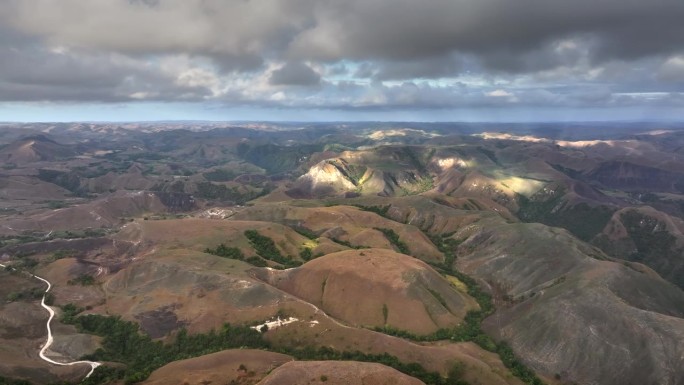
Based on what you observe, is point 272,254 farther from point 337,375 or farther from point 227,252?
point 337,375

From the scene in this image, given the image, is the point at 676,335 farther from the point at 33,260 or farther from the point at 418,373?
the point at 33,260

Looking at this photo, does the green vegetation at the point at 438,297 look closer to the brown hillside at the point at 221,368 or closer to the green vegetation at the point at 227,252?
the brown hillside at the point at 221,368

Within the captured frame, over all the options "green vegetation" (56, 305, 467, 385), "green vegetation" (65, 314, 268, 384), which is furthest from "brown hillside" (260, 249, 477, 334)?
"green vegetation" (65, 314, 268, 384)

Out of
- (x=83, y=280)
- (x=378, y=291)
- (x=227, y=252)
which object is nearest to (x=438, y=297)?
(x=378, y=291)

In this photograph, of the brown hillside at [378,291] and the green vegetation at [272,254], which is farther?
the green vegetation at [272,254]

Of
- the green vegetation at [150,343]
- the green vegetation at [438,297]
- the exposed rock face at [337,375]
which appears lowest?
the green vegetation at [150,343]

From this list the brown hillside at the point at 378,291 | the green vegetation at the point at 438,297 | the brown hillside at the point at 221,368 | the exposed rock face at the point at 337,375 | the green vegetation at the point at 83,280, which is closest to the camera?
the exposed rock face at the point at 337,375

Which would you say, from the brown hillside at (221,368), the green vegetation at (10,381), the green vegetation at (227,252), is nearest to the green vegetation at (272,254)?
the green vegetation at (227,252)

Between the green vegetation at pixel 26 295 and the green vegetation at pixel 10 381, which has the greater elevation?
the green vegetation at pixel 10 381

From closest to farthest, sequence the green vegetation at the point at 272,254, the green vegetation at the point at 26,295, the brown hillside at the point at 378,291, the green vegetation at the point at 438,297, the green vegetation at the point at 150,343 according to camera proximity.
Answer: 1. the green vegetation at the point at 150,343
2. the brown hillside at the point at 378,291
3. the green vegetation at the point at 26,295
4. the green vegetation at the point at 438,297
5. the green vegetation at the point at 272,254
